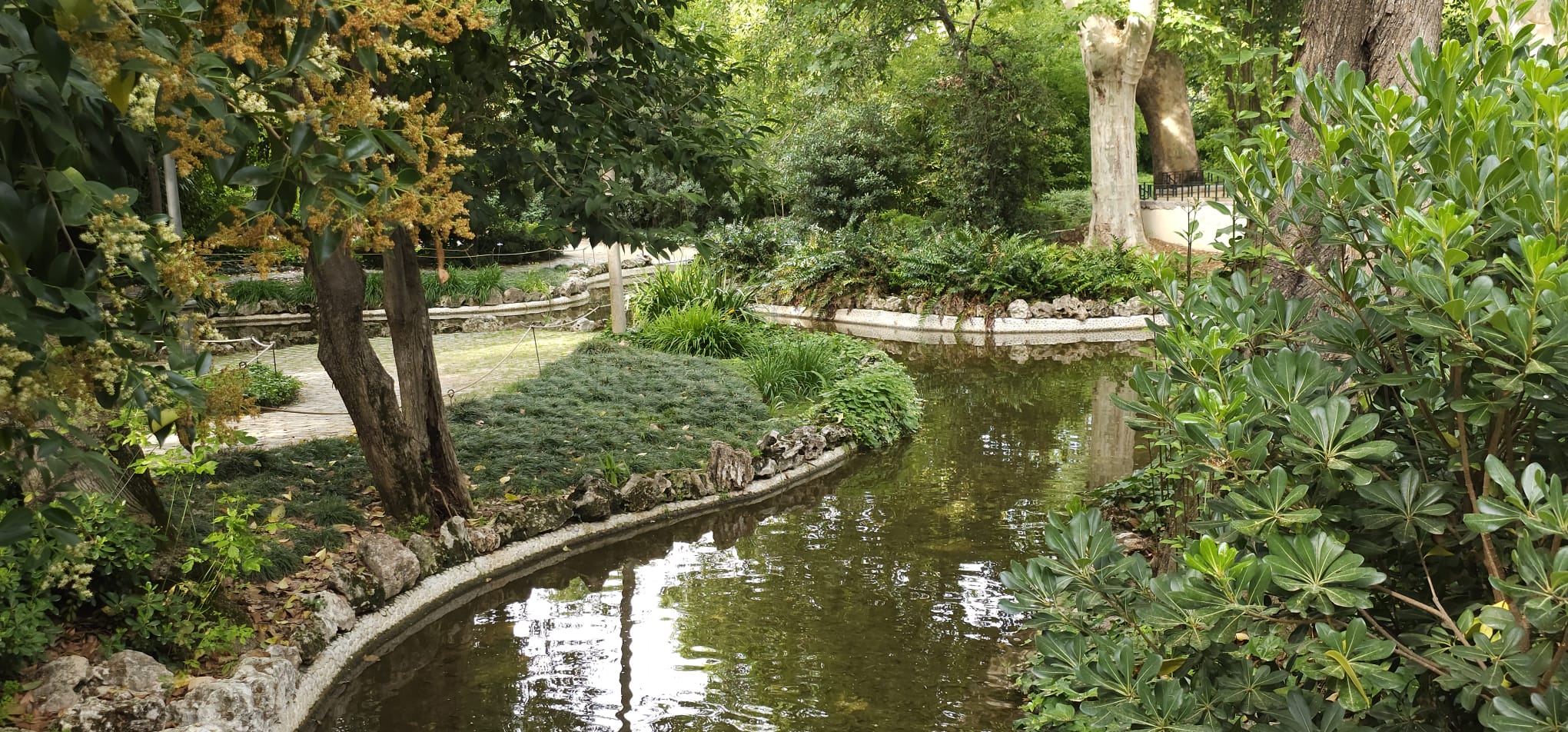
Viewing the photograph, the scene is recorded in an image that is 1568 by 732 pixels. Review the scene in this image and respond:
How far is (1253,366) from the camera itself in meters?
2.17

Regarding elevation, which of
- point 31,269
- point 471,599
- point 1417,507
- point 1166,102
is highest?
point 1166,102

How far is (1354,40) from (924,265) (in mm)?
13140

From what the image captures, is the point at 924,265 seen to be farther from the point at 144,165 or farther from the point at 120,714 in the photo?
the point at 144,165

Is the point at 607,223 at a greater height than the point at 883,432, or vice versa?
the point at 607,223

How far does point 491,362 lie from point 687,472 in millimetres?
4619

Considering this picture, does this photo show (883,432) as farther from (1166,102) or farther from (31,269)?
(1166,102)

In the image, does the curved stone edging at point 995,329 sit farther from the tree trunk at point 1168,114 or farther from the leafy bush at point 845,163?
the tree trunk at point 1168,114

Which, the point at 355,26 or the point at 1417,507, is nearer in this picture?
the point at 1417,507

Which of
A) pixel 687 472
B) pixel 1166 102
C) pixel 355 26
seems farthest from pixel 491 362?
pixel 1166 102

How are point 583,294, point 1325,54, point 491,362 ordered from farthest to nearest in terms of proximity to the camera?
point 583,294
point 491,362
point 1325,54

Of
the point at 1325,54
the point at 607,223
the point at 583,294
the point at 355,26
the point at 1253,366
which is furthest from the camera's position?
the point at 583,294

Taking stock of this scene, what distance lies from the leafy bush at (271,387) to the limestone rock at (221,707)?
19.1 ft

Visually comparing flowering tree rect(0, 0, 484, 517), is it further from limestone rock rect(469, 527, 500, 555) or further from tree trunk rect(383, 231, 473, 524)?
limestone rock rect(469, 527, 500, 555)

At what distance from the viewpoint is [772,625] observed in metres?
6.11
